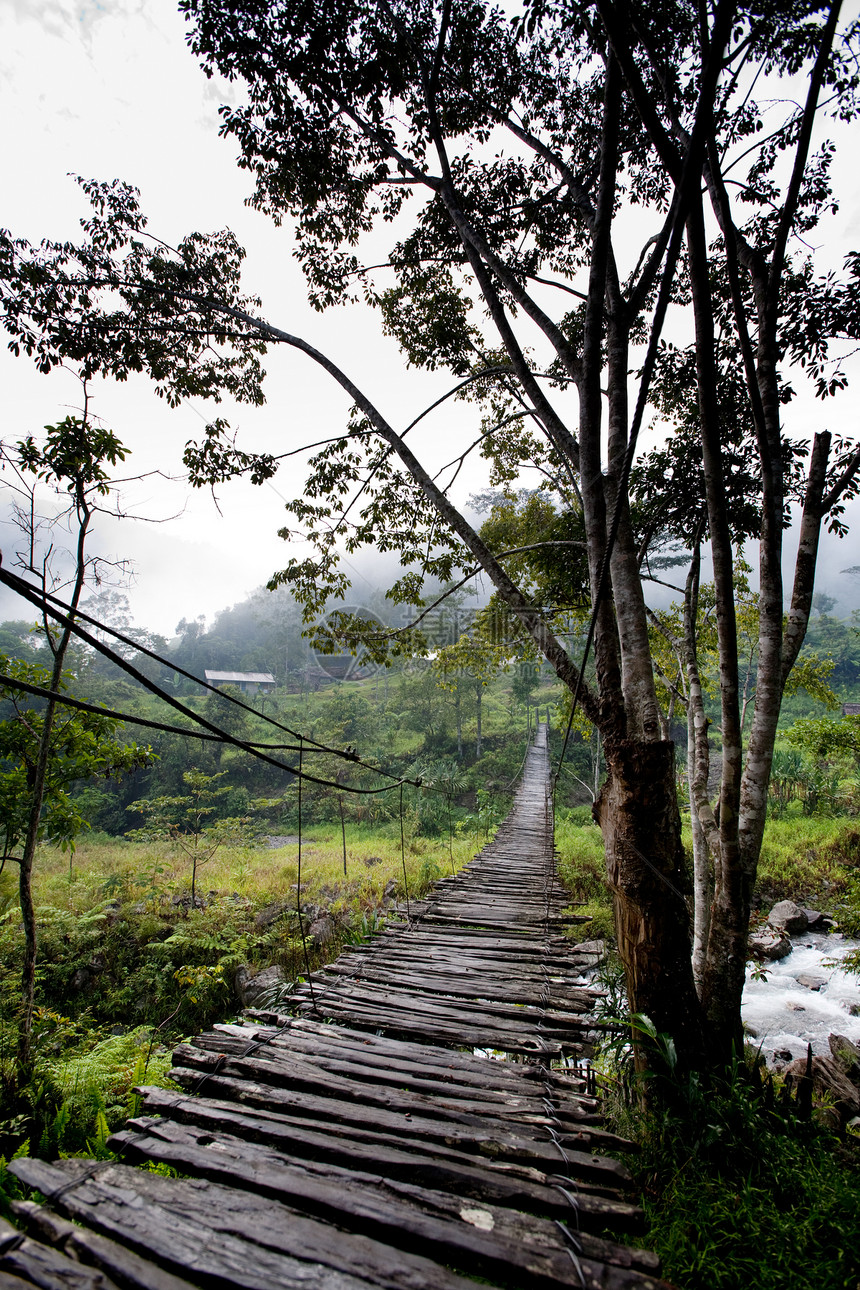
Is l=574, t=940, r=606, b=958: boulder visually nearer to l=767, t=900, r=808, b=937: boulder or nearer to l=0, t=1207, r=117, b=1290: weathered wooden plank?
l=767, t=900, r=808, b=937: boulder

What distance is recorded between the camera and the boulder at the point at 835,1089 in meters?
3.00

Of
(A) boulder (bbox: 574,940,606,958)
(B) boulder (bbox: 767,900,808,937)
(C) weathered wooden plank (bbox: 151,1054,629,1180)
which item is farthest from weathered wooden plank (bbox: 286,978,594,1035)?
(B) boulder (bbox: 767,900,808,937)

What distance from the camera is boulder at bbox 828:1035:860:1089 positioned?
3.56 metres

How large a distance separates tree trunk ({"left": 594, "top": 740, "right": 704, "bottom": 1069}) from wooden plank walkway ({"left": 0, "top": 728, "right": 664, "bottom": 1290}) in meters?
0.39

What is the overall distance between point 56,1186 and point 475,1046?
1.57 meters

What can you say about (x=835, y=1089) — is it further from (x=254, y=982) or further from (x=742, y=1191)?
(x=254, y=982)

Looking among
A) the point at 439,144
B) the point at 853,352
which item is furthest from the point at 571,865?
the point at 439,144

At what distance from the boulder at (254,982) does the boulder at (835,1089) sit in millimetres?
5187

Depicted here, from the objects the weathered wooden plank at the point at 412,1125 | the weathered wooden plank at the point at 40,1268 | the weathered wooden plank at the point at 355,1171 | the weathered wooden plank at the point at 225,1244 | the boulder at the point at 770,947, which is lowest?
the boulder at the point at 770,947

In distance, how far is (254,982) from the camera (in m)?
6.27

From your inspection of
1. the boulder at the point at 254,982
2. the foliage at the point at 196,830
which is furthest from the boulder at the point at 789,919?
the foliage at the point at 196,830

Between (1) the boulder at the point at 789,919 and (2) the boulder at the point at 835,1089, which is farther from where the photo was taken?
(1) the boulder at the point at 789,919

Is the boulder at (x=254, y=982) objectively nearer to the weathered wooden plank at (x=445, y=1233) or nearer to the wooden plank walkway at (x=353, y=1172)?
the wooden plank walkway at (x=353, y=1172)

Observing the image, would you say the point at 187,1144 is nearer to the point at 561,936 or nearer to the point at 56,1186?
the point at 56,1186
